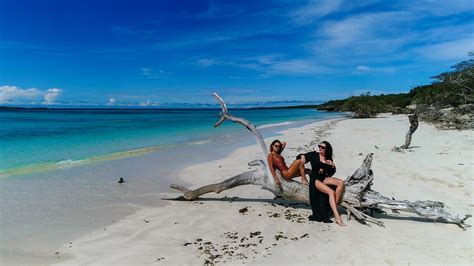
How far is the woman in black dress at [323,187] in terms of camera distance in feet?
21.4

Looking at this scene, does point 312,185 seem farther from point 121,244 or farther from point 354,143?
point 354,143

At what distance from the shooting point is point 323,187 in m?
6.53

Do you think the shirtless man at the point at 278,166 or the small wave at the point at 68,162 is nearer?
the shirtless man at the point at 278,166

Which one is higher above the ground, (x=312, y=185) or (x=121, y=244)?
(x=312, y=185)

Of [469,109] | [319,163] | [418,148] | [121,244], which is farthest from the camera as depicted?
[469,109]

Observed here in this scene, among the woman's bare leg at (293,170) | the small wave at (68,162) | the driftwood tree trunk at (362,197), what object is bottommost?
the small wave at (68,162)

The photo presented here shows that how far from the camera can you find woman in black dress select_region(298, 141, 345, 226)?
6520mm

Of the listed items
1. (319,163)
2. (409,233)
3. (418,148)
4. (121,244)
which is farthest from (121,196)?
(418,148)

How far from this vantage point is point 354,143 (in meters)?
17.9

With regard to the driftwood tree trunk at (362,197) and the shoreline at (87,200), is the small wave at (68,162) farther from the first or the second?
the driftwood tree trunk at (362,197)

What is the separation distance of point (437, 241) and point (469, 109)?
43.4ft

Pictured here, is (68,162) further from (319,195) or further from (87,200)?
(319,195)

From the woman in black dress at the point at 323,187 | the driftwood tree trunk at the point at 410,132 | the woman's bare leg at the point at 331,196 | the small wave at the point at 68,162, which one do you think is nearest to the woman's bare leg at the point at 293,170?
the woman in black dress at the point at 323,187

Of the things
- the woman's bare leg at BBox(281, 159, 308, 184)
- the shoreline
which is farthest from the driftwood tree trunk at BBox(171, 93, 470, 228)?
the shoreline
